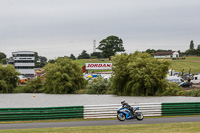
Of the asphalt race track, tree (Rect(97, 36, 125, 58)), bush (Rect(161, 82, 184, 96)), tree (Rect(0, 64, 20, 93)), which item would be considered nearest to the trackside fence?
the asphalt race track

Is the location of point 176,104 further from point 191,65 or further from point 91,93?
point 191,65

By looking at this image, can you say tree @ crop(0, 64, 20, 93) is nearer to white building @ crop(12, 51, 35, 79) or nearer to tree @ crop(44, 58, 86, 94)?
tree @ crop(44, 58, 86, 94)

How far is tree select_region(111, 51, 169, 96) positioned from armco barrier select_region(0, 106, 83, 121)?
34265 millimetres

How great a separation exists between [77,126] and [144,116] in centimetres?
611

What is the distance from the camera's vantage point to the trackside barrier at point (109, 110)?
23.2 m

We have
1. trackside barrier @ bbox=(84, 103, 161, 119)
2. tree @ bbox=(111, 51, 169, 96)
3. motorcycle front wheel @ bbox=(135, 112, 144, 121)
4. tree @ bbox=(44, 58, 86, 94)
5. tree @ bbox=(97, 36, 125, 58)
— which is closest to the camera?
motorcycle front wheel @ bbox=(135, 112, 144, 121)

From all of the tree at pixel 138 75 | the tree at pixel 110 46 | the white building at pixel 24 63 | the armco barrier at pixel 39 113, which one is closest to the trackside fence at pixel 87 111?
the armco barrier at pixel 39 113

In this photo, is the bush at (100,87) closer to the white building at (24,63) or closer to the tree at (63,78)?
the tree at (63,78)

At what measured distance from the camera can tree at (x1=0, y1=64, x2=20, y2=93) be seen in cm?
7612

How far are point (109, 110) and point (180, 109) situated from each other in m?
5.46

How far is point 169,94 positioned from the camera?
5806 cm

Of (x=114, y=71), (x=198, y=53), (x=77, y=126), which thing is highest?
(x=198, y=53)

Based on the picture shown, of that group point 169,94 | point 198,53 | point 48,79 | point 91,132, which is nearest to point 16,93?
point 48,79

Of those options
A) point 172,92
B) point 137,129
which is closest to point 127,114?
point 137,129
